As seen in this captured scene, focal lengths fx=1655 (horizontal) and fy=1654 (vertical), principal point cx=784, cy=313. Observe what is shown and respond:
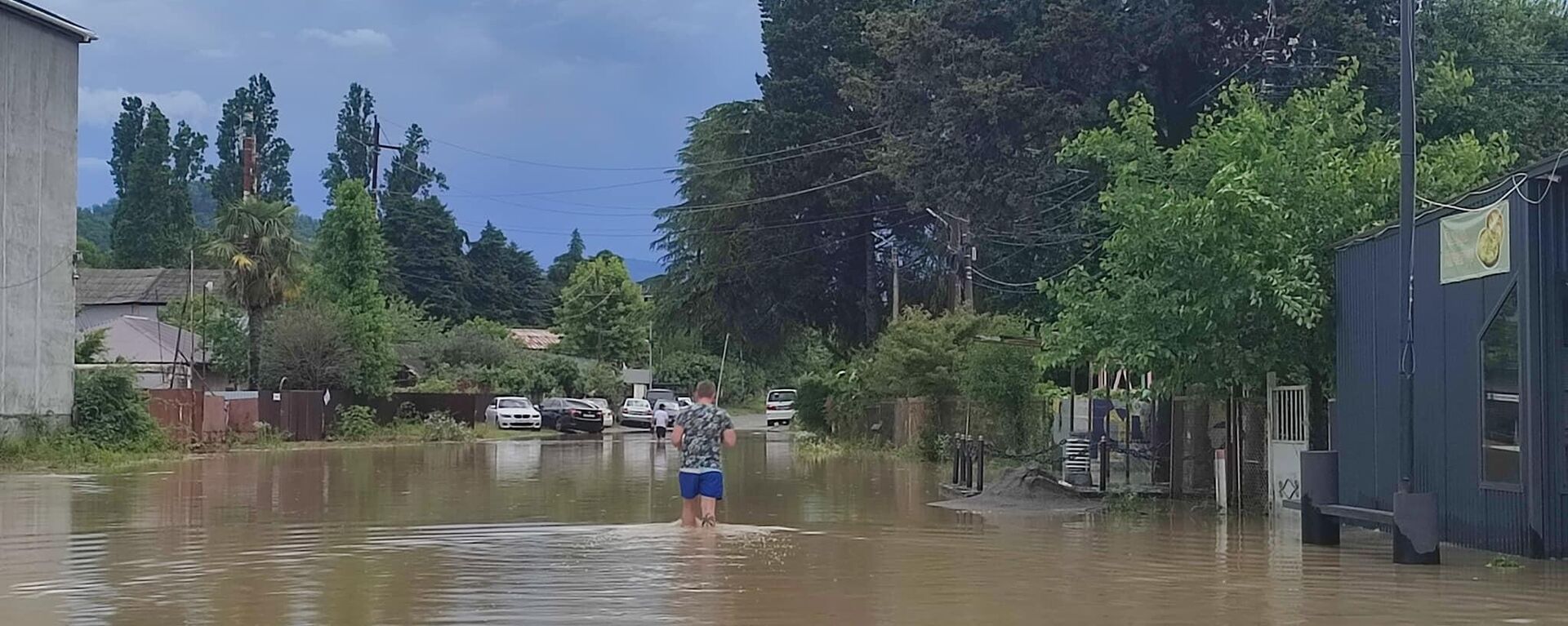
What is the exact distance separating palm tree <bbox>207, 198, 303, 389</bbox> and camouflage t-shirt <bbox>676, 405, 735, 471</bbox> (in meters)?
38.2

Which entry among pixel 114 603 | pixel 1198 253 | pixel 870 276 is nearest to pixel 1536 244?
pixel 1198 253

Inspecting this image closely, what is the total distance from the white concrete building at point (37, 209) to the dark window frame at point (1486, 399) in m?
31.1

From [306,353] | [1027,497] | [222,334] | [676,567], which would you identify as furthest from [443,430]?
[676,567]

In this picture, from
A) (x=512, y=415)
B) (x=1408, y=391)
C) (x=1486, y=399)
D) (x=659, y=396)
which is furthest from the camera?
(x=659, y=396)

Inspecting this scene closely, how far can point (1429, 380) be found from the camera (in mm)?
16547

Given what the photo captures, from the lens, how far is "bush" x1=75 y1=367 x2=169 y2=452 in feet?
126

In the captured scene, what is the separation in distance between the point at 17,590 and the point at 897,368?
27516 millimetres

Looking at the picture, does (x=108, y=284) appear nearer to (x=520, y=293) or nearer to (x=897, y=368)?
(x=520, y=293)

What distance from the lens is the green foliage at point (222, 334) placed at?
178 ft

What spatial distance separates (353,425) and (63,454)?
53.9 ft

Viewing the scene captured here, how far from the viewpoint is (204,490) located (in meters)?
25.9

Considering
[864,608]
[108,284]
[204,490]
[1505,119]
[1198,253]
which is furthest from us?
[108,284]

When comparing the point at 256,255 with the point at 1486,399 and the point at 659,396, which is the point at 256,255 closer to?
the point at 659,396

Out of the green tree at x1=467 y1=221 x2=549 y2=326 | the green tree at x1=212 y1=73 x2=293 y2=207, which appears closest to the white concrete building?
the green tree at x1=467 y1=221 x2=549 y2=326
